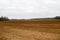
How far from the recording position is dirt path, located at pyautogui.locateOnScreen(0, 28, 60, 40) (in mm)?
706

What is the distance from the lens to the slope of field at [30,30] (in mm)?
717

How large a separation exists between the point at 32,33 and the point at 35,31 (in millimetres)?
22

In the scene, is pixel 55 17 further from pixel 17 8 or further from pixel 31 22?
pixel 17 8

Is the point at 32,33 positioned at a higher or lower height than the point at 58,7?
lower

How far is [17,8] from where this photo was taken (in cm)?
89

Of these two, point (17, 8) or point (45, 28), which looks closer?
point (45, 28)

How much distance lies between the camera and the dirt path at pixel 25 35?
0.71m

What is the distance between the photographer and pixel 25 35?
2.62 feet

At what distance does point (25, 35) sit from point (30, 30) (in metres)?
0.04

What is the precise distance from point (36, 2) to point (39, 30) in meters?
0.19

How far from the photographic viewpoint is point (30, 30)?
2.64ft

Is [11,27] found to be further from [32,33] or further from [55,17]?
[55,17]

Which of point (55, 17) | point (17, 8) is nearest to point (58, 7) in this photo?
point (55, 17)

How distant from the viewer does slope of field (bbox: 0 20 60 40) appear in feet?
2.35
